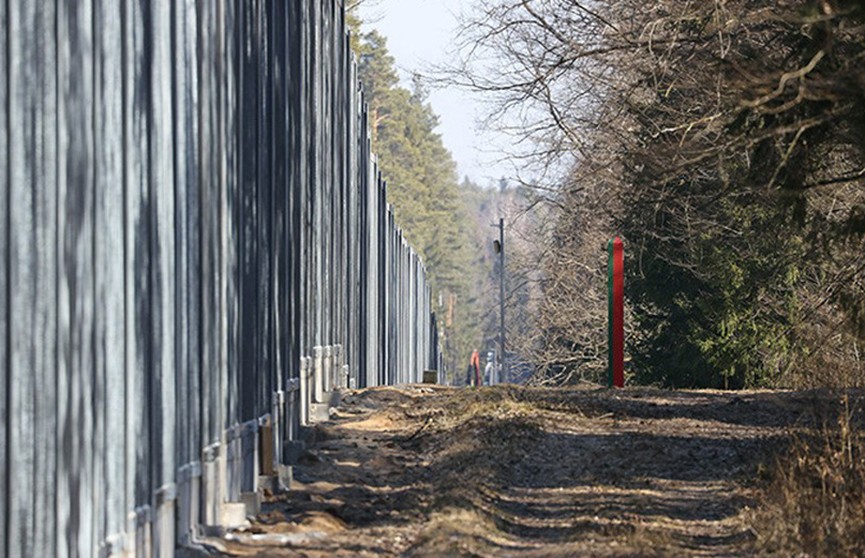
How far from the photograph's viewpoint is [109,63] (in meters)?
8.34

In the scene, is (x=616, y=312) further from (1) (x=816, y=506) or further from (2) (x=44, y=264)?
(2) (x=44, y=264)

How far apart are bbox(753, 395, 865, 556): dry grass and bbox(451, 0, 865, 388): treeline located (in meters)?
1.06

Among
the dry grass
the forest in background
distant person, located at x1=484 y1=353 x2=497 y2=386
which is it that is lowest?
the dry grass

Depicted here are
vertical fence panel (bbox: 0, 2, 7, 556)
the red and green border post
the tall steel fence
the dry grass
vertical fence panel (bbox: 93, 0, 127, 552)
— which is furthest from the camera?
the red and green border post

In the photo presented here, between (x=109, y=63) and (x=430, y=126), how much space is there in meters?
123

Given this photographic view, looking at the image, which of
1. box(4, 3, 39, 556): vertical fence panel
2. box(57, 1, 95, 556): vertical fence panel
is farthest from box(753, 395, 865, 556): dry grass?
box(4, 3, 39, 556): vertical fence panel

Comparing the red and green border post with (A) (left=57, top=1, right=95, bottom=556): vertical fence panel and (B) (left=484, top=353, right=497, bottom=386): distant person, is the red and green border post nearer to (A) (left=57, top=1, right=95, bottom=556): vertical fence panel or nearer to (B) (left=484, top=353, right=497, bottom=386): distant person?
(A) (left=57, top=1, right=95, bottom=556): vertical fence panel

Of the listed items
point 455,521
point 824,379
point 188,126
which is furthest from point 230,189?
point 824,379

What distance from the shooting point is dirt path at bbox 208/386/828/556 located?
35.5 ft

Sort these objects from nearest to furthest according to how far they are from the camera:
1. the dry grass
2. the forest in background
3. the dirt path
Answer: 1. the dry grass
2. the dirt path
3. the forest in background

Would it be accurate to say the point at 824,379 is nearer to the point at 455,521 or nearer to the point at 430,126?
the point at 455,521

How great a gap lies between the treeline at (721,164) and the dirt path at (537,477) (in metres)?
1.42

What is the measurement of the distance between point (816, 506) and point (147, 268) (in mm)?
4416

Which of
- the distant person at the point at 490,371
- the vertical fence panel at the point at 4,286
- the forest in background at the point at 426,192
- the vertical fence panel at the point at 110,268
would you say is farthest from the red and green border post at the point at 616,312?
the distant person at the point at 490,371
